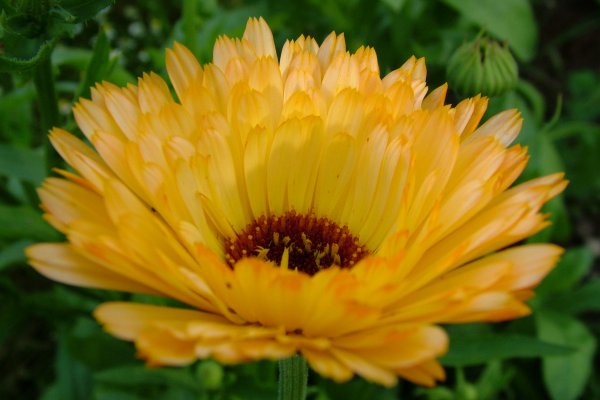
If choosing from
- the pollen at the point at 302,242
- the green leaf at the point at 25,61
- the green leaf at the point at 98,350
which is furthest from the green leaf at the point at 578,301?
the green leaf at the point at 25,61

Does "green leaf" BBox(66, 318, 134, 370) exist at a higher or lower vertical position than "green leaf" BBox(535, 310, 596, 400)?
lower

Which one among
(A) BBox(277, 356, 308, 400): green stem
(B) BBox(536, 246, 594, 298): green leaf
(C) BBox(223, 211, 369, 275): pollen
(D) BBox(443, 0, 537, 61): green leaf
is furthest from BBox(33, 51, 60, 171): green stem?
(B) BBox(536, 246, 594, 298): green leaf

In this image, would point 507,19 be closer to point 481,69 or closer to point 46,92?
point 481,69

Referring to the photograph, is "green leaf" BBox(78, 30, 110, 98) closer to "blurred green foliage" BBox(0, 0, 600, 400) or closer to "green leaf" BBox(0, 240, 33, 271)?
"blurred green foliage" BBox(0, 0, 600, 400)

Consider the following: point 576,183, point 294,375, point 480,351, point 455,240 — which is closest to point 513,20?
point 576,183

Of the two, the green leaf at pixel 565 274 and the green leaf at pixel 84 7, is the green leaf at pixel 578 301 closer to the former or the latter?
the green leaf at pixel 565 274
